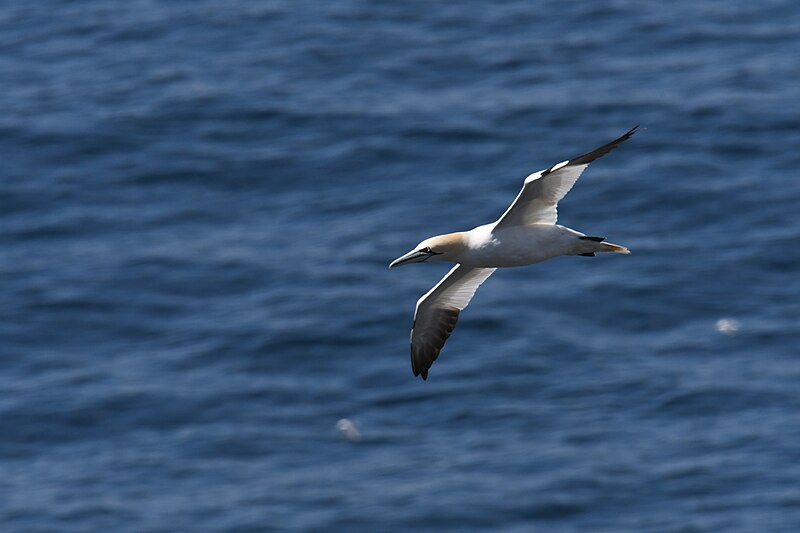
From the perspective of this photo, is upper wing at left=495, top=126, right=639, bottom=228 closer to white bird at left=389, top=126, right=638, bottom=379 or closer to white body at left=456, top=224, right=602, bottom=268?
white bird at left=389, top=126, right=638, bottom=379

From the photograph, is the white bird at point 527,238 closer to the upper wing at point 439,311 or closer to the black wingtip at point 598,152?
the black wingtip at point 598,152

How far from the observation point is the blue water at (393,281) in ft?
111

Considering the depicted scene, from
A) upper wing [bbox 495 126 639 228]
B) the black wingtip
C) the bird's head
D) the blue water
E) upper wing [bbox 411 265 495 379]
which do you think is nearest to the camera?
the black wingtip

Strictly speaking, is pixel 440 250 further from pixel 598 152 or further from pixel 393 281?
pixel 393 281

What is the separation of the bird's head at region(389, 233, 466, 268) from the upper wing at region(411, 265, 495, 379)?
1620mm

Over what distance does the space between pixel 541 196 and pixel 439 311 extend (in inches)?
126

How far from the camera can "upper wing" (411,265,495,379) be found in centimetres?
2094

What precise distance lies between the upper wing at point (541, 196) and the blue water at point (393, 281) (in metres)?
15.0

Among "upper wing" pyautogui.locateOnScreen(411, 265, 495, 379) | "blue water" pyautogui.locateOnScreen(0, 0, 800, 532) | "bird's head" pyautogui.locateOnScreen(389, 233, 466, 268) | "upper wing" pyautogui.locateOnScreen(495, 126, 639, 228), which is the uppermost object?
"upper wing" pyautogui.locateOnScreen(495, 126, 639, 228)

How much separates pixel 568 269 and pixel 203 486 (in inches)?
394

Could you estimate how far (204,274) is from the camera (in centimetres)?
3900

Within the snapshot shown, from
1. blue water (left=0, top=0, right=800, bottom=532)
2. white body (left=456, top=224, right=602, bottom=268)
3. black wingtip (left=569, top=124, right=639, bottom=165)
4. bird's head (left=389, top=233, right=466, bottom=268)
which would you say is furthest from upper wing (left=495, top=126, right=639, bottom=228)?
blue water (left=0, top=0, right=800, bottom=532)

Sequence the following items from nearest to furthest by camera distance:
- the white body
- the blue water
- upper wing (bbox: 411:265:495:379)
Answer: the white body
upper wing (bbox: 411:265:495:379)
the blue water

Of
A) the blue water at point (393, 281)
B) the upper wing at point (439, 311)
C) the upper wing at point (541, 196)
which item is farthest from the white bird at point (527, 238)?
the blue water at point (393, 281)
